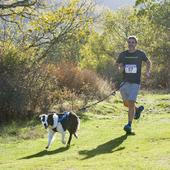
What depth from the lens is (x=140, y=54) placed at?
12719 millimetres

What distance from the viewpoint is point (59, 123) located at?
40.2 feet

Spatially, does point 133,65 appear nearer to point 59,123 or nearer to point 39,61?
point 59,123

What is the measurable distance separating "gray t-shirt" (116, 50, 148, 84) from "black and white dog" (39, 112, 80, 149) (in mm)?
1743

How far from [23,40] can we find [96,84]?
597 cm

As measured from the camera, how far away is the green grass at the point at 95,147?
9336mm

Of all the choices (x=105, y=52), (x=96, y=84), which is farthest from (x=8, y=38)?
(x=105, y=52)

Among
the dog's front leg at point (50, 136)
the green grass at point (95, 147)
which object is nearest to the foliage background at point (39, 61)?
the green grass at point (95, 147)

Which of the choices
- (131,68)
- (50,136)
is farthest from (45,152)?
(131,68)

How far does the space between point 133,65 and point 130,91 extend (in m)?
0.66

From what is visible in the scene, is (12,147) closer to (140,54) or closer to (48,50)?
Answer: (140,54)

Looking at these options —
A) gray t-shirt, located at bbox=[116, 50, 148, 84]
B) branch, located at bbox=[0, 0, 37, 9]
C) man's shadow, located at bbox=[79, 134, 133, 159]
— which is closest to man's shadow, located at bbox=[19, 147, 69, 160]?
man's shadow, located at bbox=[79, 134, 133, 159]

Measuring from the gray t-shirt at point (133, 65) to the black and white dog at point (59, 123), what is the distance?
1.74 m

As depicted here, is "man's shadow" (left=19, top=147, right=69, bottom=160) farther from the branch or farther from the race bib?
the branch


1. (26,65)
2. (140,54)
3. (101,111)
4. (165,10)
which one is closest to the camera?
(140,54)
